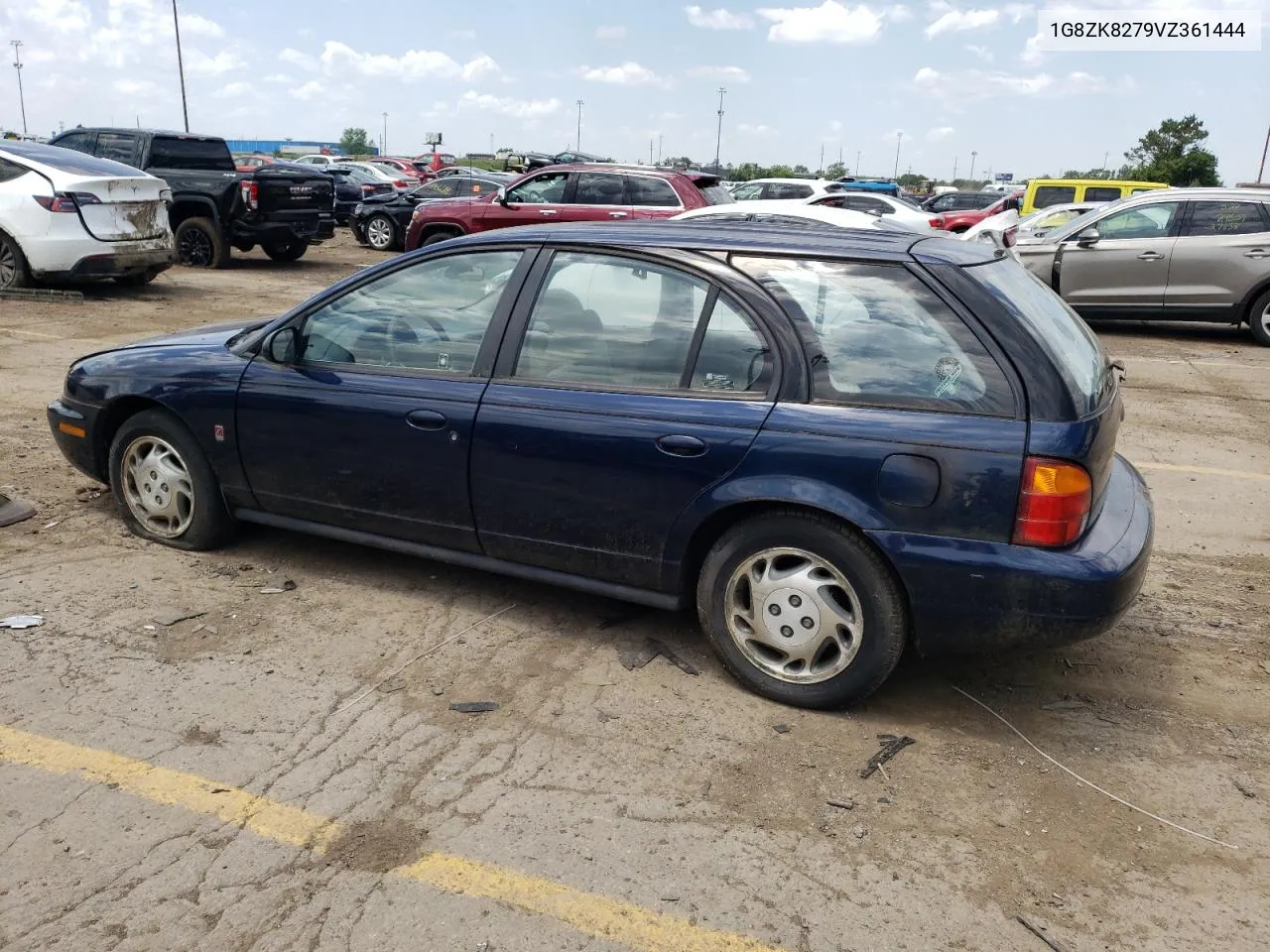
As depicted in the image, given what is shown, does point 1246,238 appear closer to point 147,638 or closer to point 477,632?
point 477,632

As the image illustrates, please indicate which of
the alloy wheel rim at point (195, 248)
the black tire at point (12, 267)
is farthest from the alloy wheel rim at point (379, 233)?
the black tire at point (12, 267)

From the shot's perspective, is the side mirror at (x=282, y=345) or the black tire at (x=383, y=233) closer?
the side mirror at (x=282, y=345)

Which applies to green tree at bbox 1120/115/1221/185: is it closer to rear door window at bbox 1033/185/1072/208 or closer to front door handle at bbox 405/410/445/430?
rear door window at bbox 1033/185/1072/208

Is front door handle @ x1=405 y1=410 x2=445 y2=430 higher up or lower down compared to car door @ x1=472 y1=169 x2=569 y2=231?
lower down

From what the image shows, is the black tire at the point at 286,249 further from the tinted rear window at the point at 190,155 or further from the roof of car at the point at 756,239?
the roof of car at the point at 756,239

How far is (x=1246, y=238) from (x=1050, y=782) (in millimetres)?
10766

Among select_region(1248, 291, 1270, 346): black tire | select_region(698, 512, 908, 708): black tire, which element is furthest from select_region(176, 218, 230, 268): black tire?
select_region(698, 512, 908, 708): black tire

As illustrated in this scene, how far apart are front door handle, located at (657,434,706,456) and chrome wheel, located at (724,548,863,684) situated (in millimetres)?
413

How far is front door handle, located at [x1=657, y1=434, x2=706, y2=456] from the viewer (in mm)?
3654

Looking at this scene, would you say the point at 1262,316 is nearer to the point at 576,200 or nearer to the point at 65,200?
the point at 576,200

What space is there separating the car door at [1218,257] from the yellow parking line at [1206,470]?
6087mm

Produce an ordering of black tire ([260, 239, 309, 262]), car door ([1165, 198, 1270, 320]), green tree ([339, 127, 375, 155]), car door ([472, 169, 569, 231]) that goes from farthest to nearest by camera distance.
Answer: green tree ([339, 127, 375, 155]) < black tire ([260, 239, 309, 262]) < car door ([472, 169, 569, 231]) < car door ([1165, 198, 1270, 320])

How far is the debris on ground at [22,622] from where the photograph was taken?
4.14m

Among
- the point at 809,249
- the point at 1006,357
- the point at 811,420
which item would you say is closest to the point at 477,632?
the point at 811,420
